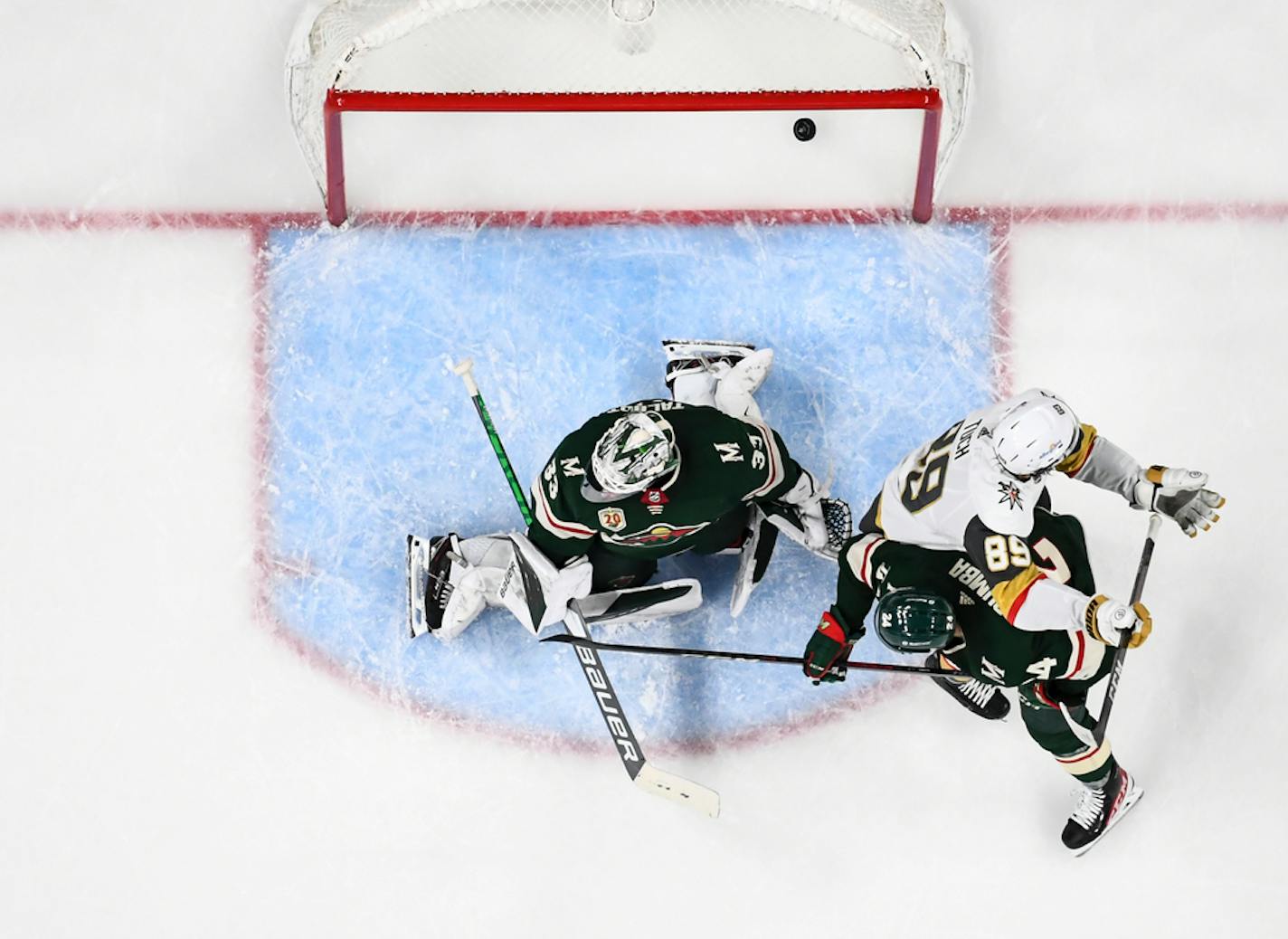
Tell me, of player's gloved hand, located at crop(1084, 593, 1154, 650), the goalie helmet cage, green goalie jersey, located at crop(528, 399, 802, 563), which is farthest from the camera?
the goalie helmet cage

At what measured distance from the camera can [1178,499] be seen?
12.4 ft

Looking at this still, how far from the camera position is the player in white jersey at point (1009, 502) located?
337 cm

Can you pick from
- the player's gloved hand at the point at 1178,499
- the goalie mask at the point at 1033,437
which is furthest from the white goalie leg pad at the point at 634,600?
the player's gloved hand at the point at 1178,499

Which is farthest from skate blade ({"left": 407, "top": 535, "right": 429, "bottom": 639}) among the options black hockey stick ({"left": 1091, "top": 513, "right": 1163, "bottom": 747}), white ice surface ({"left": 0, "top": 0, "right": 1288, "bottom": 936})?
black hockey stick ({"left": 1091, "top": 513, "right": 1163, "bottom": 747})

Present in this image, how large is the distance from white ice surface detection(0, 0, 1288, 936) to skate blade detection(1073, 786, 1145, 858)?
2.2 inches

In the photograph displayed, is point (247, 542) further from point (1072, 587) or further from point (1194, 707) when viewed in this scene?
point (1194, 707)

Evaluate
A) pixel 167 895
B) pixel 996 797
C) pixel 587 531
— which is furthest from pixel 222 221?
pixel 996 797

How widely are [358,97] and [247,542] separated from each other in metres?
1.34

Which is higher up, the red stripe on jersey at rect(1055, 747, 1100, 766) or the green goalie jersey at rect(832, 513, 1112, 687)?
the green goalie jersey at rect(832, 513, 1112, 687)

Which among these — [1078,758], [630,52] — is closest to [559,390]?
[630,52]

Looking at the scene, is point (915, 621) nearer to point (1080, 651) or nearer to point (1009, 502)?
point (1009, 502)

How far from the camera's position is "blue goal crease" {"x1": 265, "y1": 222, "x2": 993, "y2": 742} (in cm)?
437

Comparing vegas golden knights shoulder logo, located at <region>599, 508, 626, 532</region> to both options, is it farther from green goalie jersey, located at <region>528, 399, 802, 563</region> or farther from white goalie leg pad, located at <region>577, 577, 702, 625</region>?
white goalie leg pad, located at <region>577, 577, 702, 625</region>

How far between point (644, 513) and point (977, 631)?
0.88m
